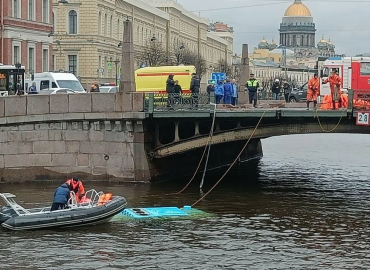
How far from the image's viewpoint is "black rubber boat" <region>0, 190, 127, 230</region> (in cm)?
2583

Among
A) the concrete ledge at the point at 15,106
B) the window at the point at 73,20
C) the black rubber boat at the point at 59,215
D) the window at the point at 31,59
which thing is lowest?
the black rubber boat at the point at 59,215

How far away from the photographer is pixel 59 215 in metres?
25.9

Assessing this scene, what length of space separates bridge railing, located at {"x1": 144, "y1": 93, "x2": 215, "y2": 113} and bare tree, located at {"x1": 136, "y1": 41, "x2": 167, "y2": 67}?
51725mm

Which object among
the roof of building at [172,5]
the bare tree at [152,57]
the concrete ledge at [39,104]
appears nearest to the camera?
the concrete ledge at [39,104]

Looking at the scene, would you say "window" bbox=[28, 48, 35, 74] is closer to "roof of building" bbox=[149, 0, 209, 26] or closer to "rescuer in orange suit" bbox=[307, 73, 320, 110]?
"rescuer in orange suit" bbox=[307, 73, 320, 110]

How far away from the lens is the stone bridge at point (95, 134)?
115ft

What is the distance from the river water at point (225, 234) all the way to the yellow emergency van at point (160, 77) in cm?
611

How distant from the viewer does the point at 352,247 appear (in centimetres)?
2422

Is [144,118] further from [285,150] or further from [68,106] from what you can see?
[285,150]

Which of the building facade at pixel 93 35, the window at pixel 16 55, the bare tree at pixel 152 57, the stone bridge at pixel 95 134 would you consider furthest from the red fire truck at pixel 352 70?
the bare tree at pixel 152 57

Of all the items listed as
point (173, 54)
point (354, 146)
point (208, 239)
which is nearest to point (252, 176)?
point (208, 239)

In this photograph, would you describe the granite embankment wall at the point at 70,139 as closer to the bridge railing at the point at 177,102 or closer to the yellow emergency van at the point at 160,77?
the bridge railing at the point at 177,102

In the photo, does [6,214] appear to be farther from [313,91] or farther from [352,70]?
[352,70]

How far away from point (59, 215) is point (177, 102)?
10.1m
